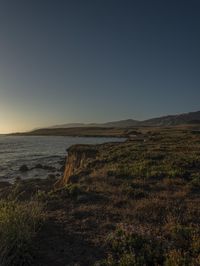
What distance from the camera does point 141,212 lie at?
9.06 m

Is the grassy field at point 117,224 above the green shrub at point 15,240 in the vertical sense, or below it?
below

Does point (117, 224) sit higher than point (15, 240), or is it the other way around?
point (15, 240)

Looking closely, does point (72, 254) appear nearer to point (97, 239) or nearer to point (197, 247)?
point (97, 239)

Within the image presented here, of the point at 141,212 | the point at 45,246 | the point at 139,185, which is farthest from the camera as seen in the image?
the point at 139,185

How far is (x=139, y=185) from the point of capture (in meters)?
12.7

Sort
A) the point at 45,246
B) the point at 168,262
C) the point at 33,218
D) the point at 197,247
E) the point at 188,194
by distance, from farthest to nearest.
A: the point at 188,194
the point at 33,218
the point at 45,246
the point at 197,247
the point at 168,262

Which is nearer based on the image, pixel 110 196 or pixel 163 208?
pixel 163 208

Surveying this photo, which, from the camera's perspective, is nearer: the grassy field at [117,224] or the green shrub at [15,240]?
the green shrub at [15,240]

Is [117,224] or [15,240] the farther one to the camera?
[117,224]

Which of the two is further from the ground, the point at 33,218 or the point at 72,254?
the point at 33,218

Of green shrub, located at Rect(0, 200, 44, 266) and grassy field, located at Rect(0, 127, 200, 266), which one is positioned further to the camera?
grassy field, located at Rect(0, 127, 200, 266)

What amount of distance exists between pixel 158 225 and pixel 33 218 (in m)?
3.33

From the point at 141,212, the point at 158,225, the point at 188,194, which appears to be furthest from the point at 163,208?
the point at 188,194

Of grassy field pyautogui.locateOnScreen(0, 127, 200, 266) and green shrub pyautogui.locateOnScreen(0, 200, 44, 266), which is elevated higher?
green shrub pyautogui.locateOnScreen(0, 200, 44, 266)
